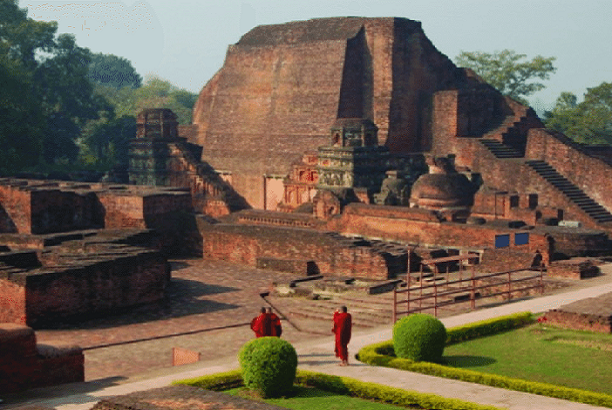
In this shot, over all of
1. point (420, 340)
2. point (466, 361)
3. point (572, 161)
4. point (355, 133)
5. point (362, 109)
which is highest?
point (362, 109)

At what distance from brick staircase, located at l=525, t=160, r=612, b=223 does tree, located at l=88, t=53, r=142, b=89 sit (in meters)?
76.3

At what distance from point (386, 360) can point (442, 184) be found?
14.7m

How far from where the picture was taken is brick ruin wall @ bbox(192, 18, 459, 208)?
109 feet

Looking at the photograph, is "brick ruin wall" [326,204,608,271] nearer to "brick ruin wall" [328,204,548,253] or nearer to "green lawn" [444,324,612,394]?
"brick ruin wall" [328,204,548,253]

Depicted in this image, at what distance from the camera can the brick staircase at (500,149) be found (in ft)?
98.5

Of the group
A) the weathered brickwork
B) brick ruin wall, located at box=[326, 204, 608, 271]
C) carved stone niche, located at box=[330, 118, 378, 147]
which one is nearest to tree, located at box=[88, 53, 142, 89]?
carved stone niche, located at box=[330, 118, 378, 147]

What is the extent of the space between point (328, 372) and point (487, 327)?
3236 mm

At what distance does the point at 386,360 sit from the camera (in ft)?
43.0

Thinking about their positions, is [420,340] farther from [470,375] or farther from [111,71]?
[111,71]

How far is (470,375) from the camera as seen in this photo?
Result: 40.0 feet

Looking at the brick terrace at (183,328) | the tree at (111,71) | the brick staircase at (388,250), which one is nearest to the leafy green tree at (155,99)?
the tree at (111,71)

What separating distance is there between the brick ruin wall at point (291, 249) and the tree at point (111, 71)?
76.4 meters

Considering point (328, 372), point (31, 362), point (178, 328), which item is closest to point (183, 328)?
point (178, 328)

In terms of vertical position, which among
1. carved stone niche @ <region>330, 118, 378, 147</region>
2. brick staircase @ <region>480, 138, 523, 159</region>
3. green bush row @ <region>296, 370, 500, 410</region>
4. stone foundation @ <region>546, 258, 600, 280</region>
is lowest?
green bush row @ <region>296, 370, 500, 410</region>
